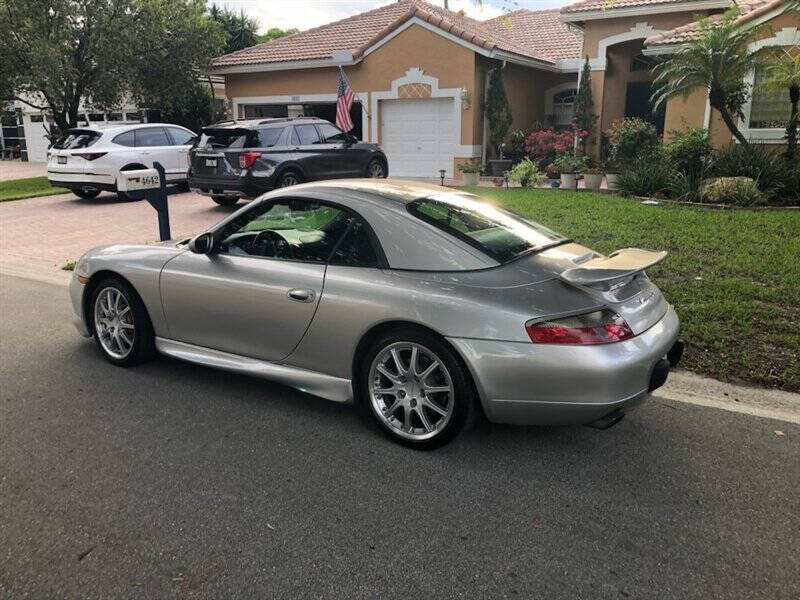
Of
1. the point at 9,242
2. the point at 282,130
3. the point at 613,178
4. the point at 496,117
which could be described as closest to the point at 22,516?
the point at 9,242

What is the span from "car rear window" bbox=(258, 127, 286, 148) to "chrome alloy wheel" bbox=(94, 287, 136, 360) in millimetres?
8017

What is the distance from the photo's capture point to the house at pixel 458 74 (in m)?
16.4

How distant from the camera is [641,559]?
2852 millimetres

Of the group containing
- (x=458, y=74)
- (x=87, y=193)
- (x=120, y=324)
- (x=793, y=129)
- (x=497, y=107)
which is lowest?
(x=87, y=193)

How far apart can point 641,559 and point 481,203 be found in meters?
2.56

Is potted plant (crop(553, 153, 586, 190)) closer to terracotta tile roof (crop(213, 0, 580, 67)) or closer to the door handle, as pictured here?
terracotta tile roof (crop(213, 0, 580, 67))

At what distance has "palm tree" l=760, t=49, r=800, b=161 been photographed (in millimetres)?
11594

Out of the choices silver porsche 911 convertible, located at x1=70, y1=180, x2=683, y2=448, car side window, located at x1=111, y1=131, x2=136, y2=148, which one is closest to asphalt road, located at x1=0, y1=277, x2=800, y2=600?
silver porsche 911 convertible, located at x1=70, y1=180, x2=683, y2=448

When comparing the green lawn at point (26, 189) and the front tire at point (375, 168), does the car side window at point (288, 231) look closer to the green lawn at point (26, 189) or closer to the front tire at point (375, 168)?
the front tire at point (375, 168)

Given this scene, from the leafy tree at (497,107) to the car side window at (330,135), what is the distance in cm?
523

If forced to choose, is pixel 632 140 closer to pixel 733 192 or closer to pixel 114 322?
pixel 733 192

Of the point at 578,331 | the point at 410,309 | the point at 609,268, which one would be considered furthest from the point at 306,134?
the point at 578,331

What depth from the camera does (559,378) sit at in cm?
340

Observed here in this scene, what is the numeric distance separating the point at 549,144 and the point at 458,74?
2.99 m
